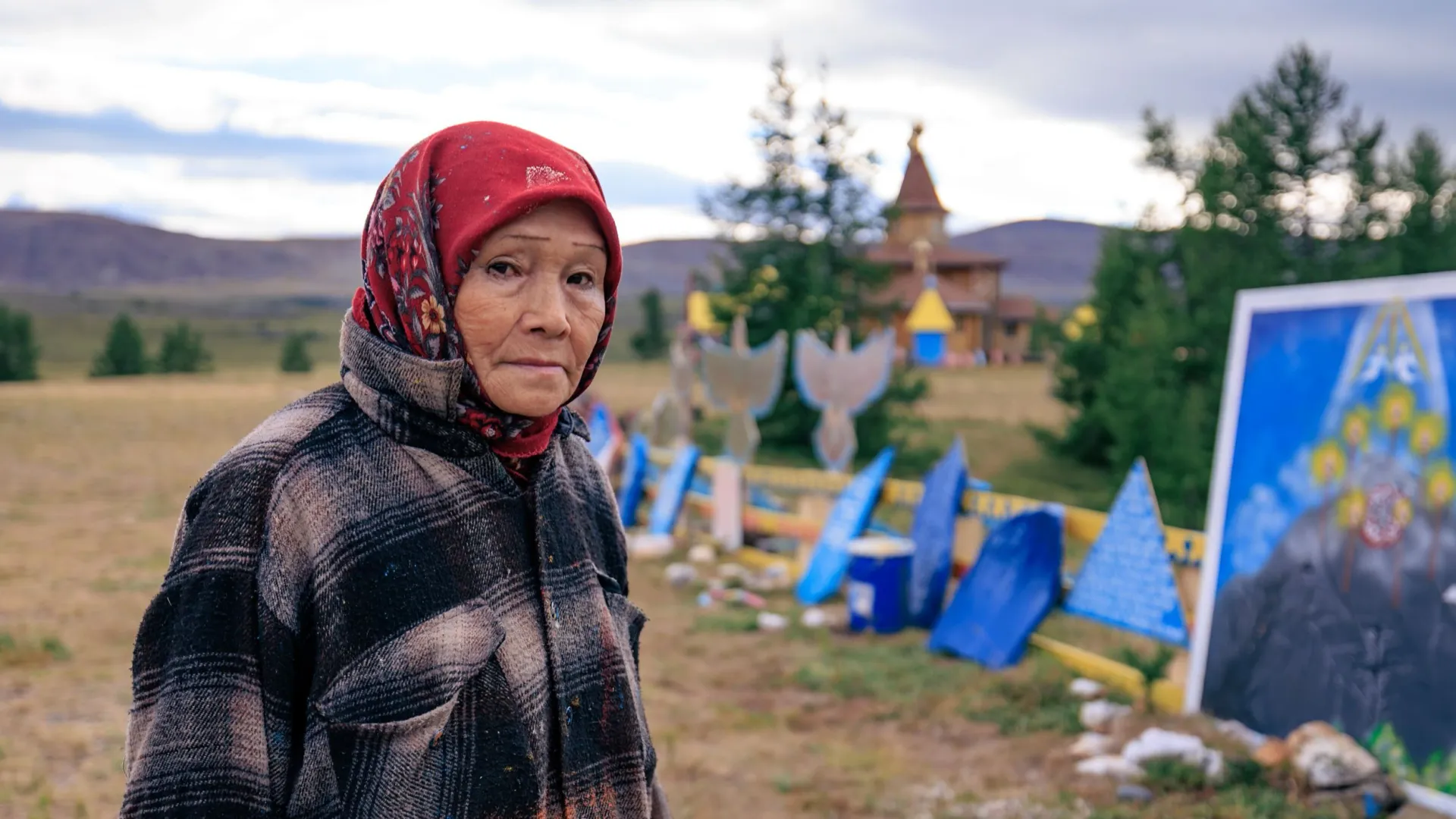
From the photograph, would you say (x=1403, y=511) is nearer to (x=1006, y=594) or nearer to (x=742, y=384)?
(x=1006, y=594)

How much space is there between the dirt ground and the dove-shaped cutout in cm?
177

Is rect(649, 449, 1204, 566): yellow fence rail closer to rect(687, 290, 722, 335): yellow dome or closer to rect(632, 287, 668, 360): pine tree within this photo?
rect(687, 290, 722, 335): yellow dome

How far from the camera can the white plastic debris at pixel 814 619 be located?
772cm

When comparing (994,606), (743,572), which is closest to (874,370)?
(743,572)

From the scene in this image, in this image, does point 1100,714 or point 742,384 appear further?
point 742,384

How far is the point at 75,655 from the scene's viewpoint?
6836mm

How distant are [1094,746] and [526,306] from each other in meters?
4.24

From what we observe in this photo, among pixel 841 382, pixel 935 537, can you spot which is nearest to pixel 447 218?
pixel 935 537

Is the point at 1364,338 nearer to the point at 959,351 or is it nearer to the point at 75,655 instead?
the point at 75,655

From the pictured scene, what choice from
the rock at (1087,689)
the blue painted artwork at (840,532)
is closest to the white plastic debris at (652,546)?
the blue painted artwork at (840,532)

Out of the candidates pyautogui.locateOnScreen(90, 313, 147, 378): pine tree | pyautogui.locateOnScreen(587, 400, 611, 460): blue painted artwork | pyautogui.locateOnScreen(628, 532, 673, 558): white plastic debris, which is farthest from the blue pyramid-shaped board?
pyautogui.locateOnScreen(90, 313, 147, 378): pine tree

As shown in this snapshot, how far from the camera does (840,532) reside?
8.41 meters

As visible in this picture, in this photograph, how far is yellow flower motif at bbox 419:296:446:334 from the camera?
155 cm

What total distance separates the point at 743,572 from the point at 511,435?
25.5 feet
